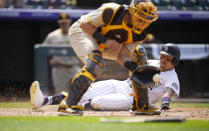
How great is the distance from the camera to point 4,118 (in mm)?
4719

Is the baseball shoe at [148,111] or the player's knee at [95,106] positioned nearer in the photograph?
the baseball shoe at [148,111]

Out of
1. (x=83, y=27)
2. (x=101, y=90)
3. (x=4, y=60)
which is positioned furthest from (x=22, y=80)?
(x=83, y=27)

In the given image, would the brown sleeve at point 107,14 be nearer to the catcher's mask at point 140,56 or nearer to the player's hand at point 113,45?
the player's hand at point 113,45

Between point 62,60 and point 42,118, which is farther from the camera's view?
point 62,60

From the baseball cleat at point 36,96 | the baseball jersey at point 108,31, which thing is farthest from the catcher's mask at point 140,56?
the baseball cleat at point 36,96

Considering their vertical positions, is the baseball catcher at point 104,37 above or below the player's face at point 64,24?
A: below

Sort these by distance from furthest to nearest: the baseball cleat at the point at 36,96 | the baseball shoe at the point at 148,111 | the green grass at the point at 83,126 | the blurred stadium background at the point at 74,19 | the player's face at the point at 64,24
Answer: the blurred stadium background at the point at 74,19, the player's face at the point at 64,24, the baseball cleat at the point at 36,96, the baseball shoe at the point at 148,111, the green grass at the point at 83,126

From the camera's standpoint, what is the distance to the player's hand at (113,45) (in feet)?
16.1

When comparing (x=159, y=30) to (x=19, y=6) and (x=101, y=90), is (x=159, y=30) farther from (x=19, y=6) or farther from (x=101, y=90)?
(x=101, y=90)

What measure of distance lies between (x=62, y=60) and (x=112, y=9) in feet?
13.3

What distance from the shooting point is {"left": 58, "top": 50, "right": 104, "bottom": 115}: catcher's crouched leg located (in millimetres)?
4676

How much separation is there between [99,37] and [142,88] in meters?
0.81

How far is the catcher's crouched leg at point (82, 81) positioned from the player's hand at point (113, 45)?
5.9 inches

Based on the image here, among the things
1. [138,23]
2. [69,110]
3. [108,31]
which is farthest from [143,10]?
[69,110]
